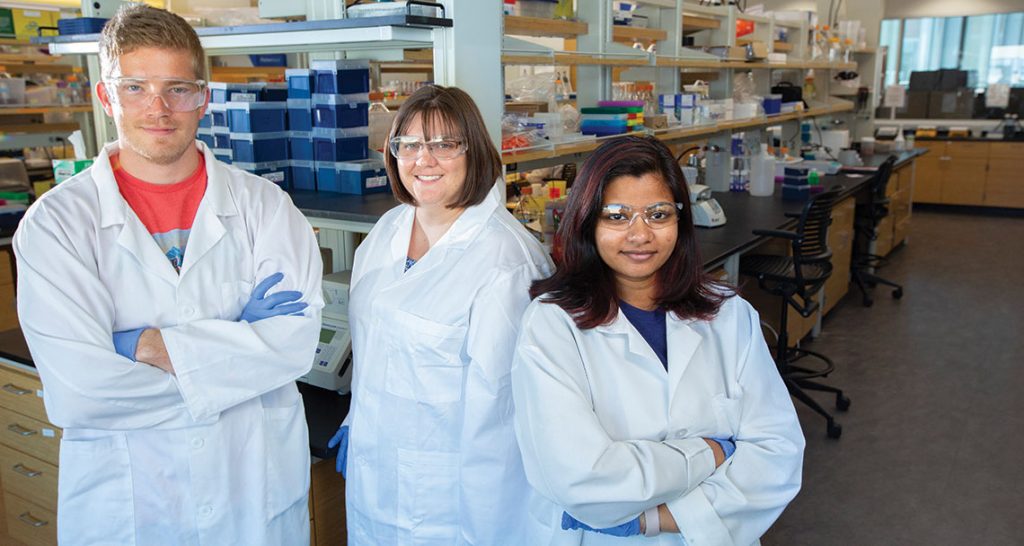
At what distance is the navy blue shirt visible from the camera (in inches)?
59.2

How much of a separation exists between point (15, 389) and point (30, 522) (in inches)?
15.9

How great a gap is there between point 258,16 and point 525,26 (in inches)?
36.6

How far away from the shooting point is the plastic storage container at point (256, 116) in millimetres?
2510

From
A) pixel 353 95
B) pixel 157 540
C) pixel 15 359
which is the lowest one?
pixel 157 540

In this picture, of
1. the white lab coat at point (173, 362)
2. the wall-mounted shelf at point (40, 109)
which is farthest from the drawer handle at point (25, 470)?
the wall-mounted shelf at point (40, 109)

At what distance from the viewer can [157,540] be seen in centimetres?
158

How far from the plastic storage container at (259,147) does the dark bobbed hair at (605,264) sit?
1.37m

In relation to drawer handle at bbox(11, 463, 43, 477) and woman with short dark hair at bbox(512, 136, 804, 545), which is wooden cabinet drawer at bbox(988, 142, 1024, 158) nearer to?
woman with short dark hair at bbox(512, 136, 804, 545)

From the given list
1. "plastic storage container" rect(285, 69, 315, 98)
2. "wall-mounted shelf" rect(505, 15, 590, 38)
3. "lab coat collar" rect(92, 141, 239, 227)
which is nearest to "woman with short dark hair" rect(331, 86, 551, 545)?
"lab coat collar" rect(92, 141, 239, 227)

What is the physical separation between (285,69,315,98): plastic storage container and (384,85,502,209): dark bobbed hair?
98 cm

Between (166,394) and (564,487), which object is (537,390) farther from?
(166,394)

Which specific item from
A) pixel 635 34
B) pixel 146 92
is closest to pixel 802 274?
pixel 635 34

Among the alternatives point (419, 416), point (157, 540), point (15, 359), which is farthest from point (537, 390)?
point (15, 359)

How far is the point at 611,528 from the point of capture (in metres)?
1.43
